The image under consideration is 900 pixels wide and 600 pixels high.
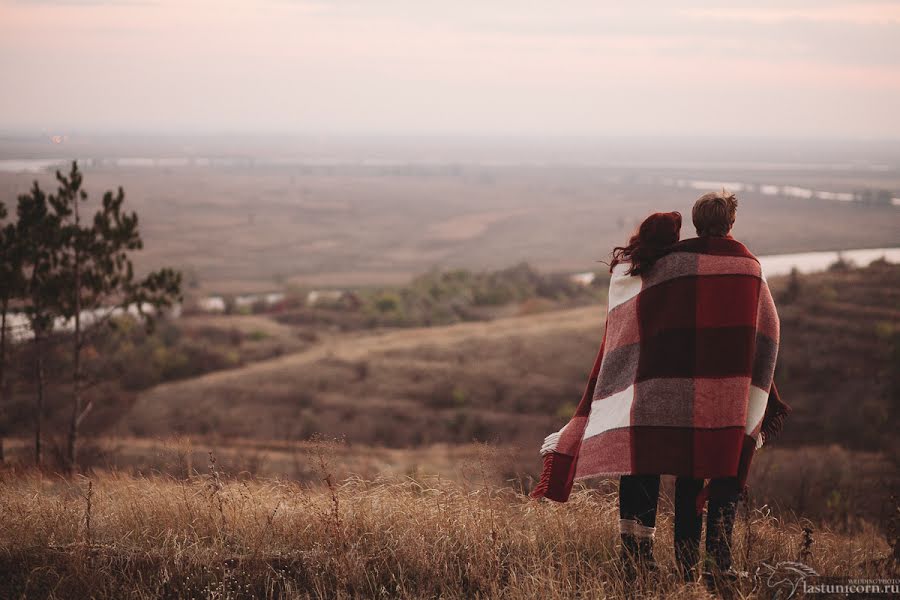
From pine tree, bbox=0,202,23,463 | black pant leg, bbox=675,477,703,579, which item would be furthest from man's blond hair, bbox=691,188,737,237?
pine tree, bbox=0,202,23,463

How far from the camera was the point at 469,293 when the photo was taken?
2616 inches

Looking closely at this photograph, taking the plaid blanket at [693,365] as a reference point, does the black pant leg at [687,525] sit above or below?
below

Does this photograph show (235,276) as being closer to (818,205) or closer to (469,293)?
(469,293)

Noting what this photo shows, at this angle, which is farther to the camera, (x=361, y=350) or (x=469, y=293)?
(x=469, y=293)

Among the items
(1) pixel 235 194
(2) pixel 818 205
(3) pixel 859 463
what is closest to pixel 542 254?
(2) pixel 818 205

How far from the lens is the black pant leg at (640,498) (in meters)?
4.32

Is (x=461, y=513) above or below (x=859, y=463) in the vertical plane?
above

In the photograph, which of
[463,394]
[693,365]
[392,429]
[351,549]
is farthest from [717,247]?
[463,394]

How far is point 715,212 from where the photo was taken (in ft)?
13.6

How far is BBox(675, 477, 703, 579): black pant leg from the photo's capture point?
429 centimetres

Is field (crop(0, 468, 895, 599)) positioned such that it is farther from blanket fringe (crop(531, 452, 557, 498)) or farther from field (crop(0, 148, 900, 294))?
field (crop(0, 148, 900, 294))

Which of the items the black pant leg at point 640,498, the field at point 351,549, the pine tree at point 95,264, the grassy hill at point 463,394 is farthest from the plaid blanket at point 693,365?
the grassy hill at point 463,394

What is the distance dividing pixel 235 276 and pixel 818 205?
65746 millimetres

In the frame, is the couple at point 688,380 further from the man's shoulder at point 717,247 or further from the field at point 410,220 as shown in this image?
the field at point 410,220
